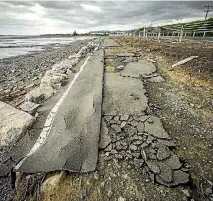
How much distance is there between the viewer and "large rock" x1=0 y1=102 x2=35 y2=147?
3.21m

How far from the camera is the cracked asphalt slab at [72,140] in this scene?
2.53 m

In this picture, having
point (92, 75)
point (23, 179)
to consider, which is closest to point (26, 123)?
point (23, 179)

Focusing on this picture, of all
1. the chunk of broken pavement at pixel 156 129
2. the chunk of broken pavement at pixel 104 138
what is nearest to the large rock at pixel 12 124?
the chunk of broken pavement at pixel 104 138

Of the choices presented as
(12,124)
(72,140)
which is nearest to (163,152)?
(72,140)

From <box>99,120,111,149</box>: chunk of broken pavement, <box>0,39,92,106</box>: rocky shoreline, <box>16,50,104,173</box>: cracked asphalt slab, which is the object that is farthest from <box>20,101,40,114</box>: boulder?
<box>99,120,111,149</box>: chunk of broken pavement

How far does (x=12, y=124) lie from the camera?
3406 millimetres

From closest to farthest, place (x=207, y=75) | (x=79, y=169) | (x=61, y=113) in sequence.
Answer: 1. (x=79, y=169)
2. (x=61, y=113)
3. (x=207, y=75)

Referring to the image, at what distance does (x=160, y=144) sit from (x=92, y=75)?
164 inches

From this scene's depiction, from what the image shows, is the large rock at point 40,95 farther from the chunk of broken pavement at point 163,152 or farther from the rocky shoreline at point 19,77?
the chunk of broken pavement at point 163,152

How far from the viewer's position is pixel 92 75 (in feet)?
21.4

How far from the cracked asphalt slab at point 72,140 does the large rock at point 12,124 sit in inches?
20.1

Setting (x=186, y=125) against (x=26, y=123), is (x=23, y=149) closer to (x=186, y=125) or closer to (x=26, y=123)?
(x=26, y=123)

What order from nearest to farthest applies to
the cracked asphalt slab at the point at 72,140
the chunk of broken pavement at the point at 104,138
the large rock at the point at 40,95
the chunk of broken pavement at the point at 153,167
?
the chunk of broken pavement at the point at 153,167
the cracked asphalt slab at the point at 72,140
the chunk of broken pavement at the point at 104,138
the large rock at the point at 40,95

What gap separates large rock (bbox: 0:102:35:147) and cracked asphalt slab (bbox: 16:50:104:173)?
0.51 m
